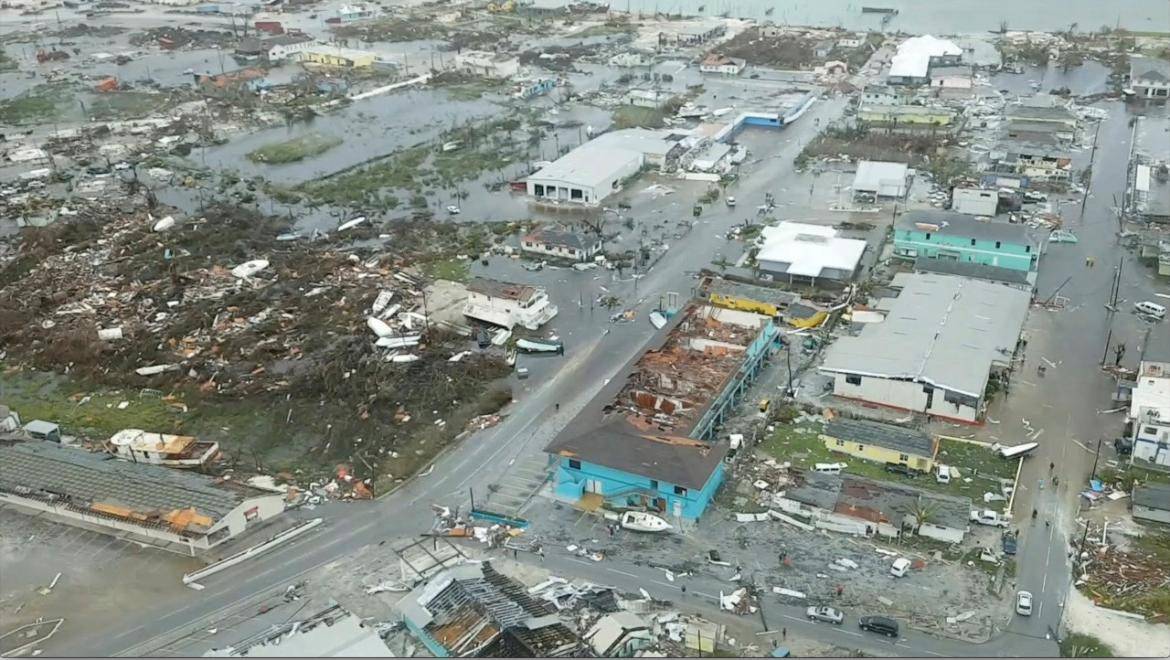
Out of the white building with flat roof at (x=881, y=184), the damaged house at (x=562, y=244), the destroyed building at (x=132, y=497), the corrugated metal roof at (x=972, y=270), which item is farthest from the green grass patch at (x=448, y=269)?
the white building with flat roof at (x=881, y=184)

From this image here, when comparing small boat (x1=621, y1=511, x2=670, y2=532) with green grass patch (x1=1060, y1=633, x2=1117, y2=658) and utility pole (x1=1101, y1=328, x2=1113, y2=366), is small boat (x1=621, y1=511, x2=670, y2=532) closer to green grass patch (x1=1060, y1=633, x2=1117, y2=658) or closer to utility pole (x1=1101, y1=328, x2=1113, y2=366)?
green grass patch (x1=1060, y1=633, x2=1117, y2=658)

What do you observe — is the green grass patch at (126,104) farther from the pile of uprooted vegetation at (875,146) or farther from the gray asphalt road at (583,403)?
the pile of uprooted vegetation at (875,146)

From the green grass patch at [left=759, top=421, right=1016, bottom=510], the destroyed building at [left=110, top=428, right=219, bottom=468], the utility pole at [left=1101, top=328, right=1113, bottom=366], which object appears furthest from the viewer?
the utility pole at [left=1101, top=328, right=1113, bottom=366]

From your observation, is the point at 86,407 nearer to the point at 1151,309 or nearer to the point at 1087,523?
the point at 1087,523

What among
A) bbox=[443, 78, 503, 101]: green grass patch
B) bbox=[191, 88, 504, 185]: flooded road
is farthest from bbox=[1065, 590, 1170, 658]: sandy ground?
bbox=[443, 78, 503, 101]: green grass patch

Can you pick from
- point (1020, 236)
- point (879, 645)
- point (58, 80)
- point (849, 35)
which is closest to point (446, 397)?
point (879, 645)

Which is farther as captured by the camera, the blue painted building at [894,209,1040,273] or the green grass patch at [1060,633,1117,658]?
the blue painted building at [894,209,1040,273]
